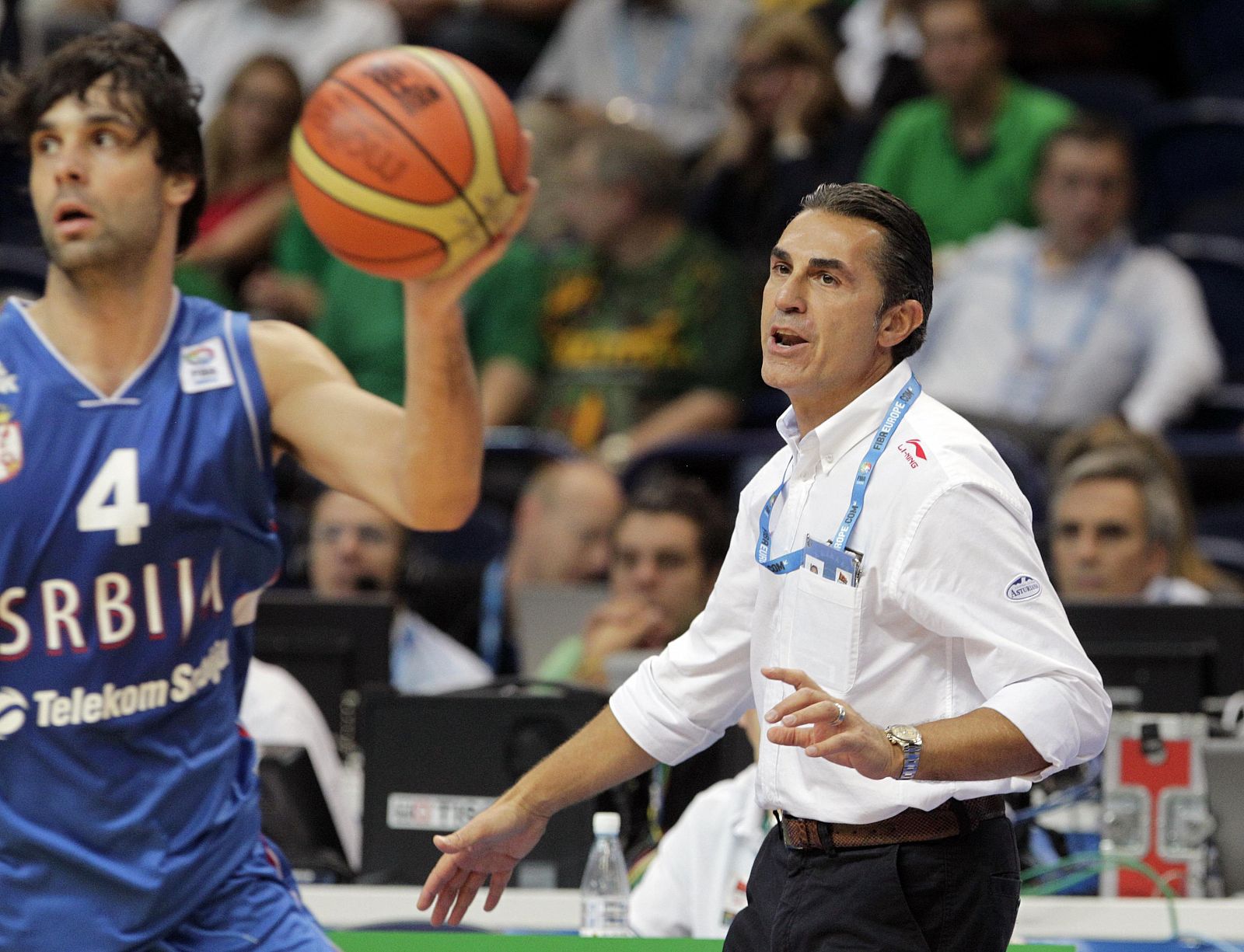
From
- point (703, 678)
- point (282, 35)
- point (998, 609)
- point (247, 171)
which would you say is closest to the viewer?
point (998, 609)

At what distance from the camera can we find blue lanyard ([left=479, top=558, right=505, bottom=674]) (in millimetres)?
6520

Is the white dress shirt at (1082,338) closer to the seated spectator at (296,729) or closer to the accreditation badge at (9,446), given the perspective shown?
the seated spectator at (296,729)

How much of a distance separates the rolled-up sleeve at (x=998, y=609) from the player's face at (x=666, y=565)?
3.25 meters

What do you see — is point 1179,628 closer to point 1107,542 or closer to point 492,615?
A: point 1107,542

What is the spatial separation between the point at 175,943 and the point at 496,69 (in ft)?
24.3

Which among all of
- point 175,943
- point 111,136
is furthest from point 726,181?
point 175,943

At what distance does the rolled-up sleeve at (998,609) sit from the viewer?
2.21 metres

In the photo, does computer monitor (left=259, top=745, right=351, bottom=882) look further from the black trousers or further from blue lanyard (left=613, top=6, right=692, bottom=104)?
blue lanyard (left=613, top=6, right=692, bottom=104)

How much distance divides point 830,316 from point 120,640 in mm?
1203

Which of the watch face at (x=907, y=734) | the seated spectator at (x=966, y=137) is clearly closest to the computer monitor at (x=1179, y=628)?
the watch face at (x=907, y=734)

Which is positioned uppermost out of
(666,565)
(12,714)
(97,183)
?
(97,183)

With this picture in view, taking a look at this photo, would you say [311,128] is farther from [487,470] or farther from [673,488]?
[487,470]

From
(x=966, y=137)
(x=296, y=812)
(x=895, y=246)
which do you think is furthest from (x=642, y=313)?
(x=895, y=246)

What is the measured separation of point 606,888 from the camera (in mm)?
3576
